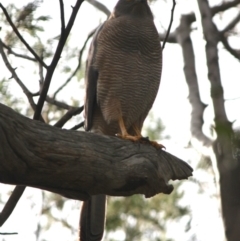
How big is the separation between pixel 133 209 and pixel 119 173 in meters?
5.00

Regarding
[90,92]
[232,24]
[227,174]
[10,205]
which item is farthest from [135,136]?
[227,174]

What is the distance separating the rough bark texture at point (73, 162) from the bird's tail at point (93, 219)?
1153 millimetres

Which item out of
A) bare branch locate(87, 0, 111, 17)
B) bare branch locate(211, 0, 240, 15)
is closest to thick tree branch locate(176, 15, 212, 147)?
bare branch locate(211, 0, 240, 15)

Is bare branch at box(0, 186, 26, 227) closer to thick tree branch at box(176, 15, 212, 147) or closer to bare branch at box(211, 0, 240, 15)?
thick tree branch at box(176, 15, 212, 147)

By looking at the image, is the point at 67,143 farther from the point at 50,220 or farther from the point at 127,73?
the point at 50,220

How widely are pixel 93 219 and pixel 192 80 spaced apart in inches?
81.8

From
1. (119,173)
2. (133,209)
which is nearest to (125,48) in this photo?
(119,173)

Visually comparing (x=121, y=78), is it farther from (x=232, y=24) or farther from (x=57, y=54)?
(x=57, y=54)

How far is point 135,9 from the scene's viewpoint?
6938 mm

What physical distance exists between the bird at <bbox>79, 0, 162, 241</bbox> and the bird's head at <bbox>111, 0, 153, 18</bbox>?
0.28 m

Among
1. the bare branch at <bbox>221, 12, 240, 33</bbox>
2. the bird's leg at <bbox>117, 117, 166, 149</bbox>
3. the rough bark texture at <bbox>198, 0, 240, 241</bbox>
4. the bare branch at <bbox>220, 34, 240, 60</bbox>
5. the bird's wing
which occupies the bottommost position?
the rough bark texture at <bbox>198, 0, 240, 241</bbox>

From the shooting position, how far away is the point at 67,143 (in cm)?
442

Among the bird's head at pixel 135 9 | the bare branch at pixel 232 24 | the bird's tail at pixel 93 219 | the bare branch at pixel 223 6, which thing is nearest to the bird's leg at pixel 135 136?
the bird's tail at pixel 93 219

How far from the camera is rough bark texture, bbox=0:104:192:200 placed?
13.6 feet
